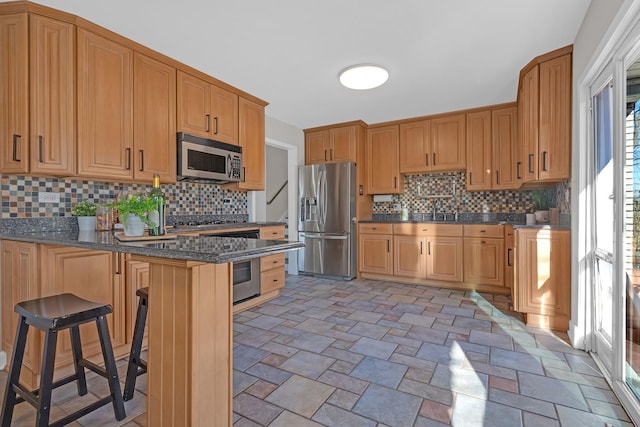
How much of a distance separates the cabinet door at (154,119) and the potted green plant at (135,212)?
1.19 m

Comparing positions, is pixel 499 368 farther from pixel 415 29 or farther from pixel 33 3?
pixel 33 3

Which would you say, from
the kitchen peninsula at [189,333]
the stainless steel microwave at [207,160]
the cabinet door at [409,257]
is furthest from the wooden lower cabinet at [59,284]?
the cabinet door at [409,257]

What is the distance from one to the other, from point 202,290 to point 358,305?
8.09 ft

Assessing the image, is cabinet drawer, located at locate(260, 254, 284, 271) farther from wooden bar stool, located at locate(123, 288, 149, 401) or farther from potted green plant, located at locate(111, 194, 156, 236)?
potted green plant, located at locate(111, 194, 156, 236)

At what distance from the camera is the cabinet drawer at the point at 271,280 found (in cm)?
349

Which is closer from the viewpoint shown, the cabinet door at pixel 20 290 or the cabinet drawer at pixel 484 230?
the cabinet door at pixel 20 290

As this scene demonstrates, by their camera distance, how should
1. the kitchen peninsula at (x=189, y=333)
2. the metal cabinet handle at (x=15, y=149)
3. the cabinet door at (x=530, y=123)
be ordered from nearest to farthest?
the kitchen peninsula at (x=189, y=333)
the metal cabinet handle at (x=15, y=149)
the cabinet door at (x=530, y=123)

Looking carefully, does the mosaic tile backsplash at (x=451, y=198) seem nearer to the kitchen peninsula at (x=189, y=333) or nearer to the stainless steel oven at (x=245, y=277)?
the stainless steel oven at (x=245, y=277)

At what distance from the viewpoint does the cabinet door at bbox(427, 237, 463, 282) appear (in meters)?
4.01

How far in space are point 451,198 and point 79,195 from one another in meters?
4.41

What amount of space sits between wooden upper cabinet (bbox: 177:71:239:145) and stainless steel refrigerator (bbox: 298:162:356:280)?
5.03 ft

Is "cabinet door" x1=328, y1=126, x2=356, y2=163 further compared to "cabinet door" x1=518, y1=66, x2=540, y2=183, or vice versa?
"cabinet door" x1=328, y1=126, x2=356, y2=163

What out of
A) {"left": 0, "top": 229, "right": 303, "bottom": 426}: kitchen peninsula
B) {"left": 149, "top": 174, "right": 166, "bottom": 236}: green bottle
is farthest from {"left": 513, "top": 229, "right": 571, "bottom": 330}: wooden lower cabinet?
{"left": 149, "top": 174, "right": 166, "bottom": 236}: green bottle

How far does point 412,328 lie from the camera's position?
2.69m
